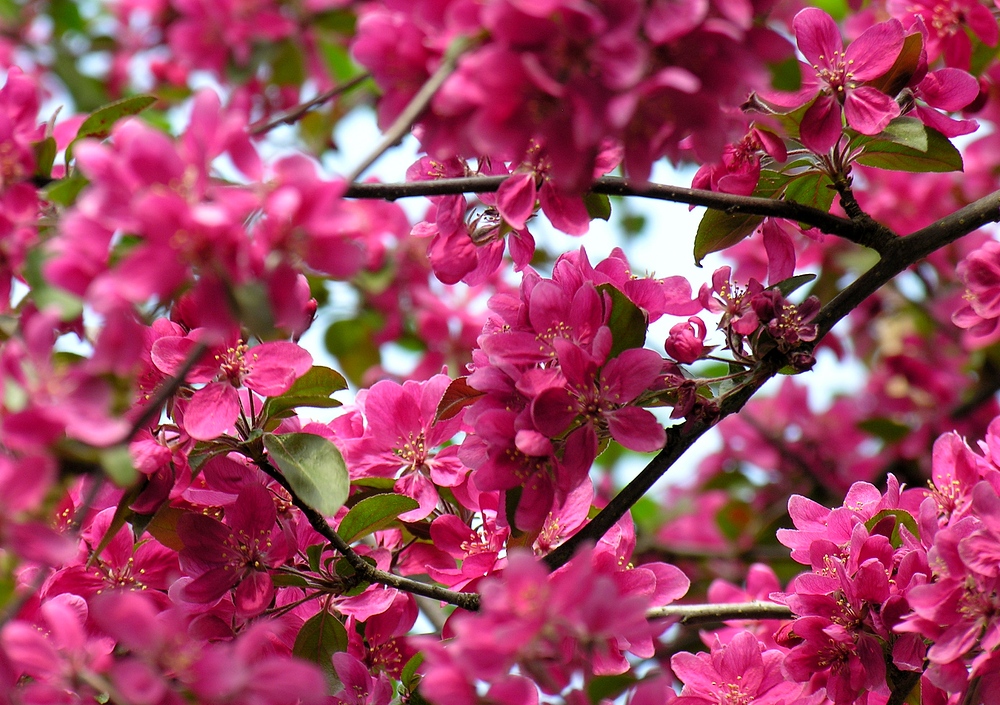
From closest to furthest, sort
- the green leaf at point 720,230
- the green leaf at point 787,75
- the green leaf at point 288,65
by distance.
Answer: the green leaf at point 787,75, the green leaf at point 720,230, the green leaf at point 288,65

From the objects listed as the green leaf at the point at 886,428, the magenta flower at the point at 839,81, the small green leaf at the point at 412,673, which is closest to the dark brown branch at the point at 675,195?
the magenta flower at the point at 839,81

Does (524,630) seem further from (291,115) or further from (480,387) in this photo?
(291,115)

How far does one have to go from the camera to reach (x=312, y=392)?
1.50 meters

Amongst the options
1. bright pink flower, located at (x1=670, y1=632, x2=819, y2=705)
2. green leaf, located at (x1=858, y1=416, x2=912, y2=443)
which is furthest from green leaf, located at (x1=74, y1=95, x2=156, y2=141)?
green leaf, located at (x1=858, y1=416, x2=912, y2=443)

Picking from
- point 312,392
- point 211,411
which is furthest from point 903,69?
point 211,411

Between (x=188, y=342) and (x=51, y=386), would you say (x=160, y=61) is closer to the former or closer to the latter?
(x=188, y=342)

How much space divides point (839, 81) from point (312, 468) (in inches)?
37.4

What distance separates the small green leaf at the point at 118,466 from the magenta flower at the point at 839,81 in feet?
3.40

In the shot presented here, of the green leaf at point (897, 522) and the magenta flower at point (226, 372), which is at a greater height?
the magenta flower at point (226, 372)

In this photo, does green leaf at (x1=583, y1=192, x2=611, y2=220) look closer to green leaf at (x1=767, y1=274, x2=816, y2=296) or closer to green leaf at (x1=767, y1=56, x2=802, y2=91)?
green leaf at (x1=767, y1=274, x2=816, y2=296)

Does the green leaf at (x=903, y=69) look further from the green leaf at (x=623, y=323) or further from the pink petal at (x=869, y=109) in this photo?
the green leaf at (x=623, y=323)

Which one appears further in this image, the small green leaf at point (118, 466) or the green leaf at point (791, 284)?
the green leaf at point (791, 284)

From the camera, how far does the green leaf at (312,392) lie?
4.82 ft

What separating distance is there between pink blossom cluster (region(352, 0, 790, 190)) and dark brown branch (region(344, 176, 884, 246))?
0.17 meters
